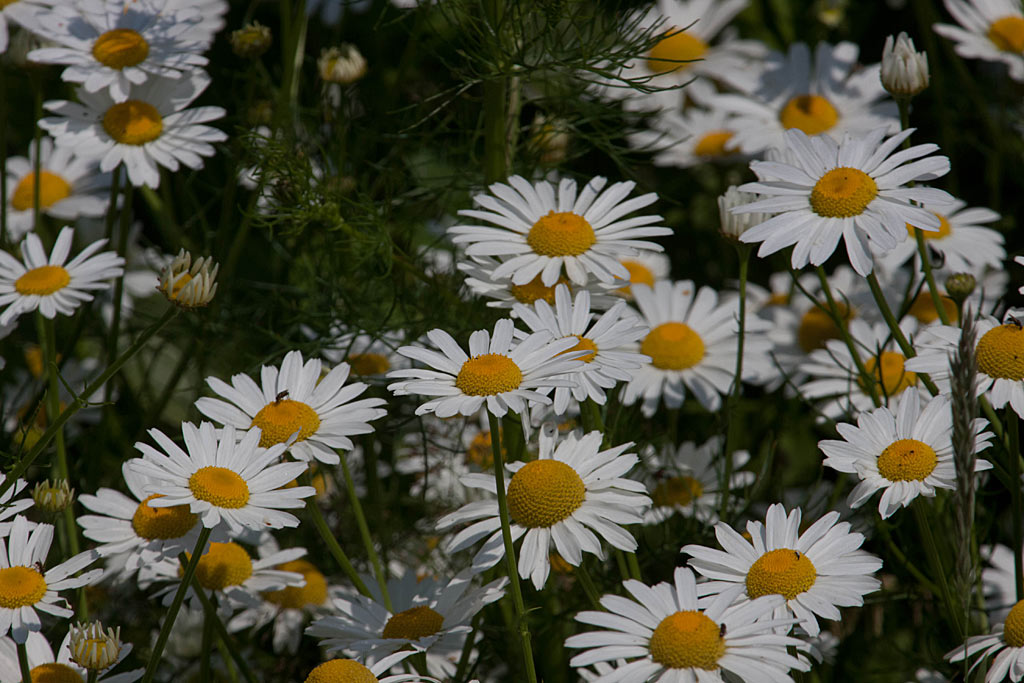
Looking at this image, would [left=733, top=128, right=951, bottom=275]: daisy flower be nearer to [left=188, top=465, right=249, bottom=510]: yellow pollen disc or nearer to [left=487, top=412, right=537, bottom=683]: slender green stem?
[left=487, top=412, right=537, bottom=683]: slender green stem

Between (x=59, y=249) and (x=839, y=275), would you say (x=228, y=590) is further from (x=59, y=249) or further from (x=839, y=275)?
(x=839, y=275)

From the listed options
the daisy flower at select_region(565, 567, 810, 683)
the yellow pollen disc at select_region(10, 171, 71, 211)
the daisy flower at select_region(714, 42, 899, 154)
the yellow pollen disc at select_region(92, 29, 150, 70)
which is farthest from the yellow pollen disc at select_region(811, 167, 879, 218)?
the yellow pollen disc at select_region(10, 171, 71, 211)

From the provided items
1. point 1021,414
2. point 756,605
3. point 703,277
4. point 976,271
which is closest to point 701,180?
point 703,277

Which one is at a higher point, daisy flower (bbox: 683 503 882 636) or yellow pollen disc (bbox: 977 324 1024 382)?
yellow pollen disc (bbox: 977 324 1024 382)

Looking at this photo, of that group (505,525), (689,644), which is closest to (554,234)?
(505,525)

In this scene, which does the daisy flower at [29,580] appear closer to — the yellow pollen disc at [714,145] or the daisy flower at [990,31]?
the yellow pollen disc at [714,145]

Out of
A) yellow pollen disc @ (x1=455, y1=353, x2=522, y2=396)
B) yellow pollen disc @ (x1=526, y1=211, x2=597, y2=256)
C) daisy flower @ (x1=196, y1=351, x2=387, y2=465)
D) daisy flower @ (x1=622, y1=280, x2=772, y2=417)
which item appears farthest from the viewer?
daisy flower @ (x1=622, y1=280, x2=772, y2=417)

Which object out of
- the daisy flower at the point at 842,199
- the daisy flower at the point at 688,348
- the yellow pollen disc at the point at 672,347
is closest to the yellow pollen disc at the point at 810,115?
the daisy flower at the point at 688,348
